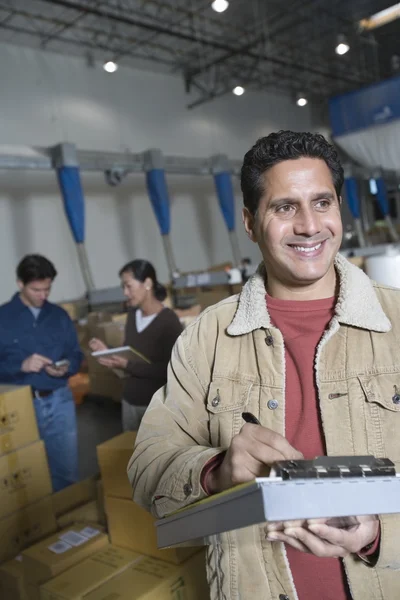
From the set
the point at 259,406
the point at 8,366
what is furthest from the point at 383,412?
the point at 8,366

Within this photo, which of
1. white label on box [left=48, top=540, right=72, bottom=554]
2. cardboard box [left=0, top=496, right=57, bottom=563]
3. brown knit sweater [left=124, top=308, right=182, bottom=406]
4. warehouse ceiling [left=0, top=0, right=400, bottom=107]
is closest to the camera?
white label on box [left=48, top=540, right=72, bottom=554]

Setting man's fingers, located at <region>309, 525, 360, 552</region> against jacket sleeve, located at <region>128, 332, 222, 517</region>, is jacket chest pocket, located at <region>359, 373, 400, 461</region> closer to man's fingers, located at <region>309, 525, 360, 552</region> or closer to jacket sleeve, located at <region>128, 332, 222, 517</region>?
man's fingers, located at <region>309, 525, 360, 552</region>

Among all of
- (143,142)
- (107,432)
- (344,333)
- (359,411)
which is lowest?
(107,432)

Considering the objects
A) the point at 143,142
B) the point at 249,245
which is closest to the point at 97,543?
the point at 143,142

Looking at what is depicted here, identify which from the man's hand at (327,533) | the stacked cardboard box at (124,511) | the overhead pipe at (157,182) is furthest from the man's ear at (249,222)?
the overhead pipe at (157,182)

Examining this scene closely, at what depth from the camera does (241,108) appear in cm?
1450

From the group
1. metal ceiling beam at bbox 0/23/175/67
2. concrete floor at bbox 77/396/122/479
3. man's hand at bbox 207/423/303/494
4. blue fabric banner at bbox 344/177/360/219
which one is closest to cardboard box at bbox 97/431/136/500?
man's hand at bbox 207/423/303/494

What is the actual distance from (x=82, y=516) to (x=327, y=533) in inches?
82.3

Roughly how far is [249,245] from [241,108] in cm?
406

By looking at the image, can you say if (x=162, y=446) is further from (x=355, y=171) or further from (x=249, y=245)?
(x=355, y=171)

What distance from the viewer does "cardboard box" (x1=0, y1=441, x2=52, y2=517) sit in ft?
8.00

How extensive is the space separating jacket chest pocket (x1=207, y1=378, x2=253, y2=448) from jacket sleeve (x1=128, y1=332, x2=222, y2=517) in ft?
0.11

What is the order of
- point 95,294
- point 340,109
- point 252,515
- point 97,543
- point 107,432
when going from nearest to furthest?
point 252,515 < point 97,543 < point 107,432 < point 95,294 < point 340,109

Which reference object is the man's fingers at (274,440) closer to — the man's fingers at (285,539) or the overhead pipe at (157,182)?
the man's fingers at (285,539)
